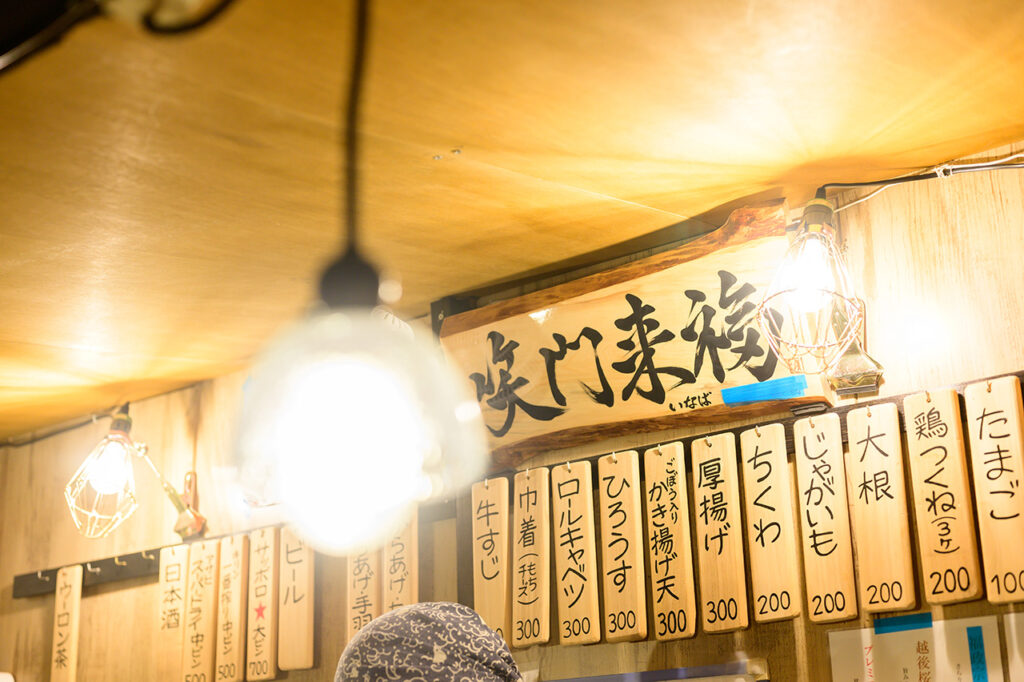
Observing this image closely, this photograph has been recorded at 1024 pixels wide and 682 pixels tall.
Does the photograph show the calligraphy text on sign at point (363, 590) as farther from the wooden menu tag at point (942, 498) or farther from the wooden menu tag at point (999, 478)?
the wooden menu tag at point (999, 478)

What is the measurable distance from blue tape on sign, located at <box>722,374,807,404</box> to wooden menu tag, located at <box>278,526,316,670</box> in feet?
8.05

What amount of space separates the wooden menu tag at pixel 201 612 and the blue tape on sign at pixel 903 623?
358 cm

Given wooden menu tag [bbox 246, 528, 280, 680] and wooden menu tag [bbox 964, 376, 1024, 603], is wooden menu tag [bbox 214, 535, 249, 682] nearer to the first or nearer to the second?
wooden menu tag [bbox 246, 528, 280, 680]

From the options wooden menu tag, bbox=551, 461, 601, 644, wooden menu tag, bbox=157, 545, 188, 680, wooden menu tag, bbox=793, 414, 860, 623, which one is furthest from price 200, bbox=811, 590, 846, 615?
wooden menu tag, bbox=157, 545, 188, 680

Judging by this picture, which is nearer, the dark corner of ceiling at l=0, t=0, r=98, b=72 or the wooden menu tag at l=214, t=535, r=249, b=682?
the dark corner of ceiling at l=0, t=0, r=98, b=72

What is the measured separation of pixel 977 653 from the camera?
3482 mm

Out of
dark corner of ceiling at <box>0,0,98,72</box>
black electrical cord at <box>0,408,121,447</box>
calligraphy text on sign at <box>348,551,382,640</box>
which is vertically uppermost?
dark corner of ceiling at <box>0,0,98,72</box>

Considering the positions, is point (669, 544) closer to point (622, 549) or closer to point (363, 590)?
point (622, 549)

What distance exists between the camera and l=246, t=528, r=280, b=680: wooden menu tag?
5520mm

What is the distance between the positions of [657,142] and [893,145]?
2.72ft

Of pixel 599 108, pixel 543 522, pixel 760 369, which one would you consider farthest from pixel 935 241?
pixel 543 522

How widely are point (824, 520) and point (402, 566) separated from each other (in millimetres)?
2093

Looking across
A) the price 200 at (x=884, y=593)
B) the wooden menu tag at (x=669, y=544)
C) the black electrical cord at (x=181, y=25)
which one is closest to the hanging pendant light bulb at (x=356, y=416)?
the black electrical cord at (x=181, y=25)

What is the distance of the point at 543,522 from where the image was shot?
4.54 m
